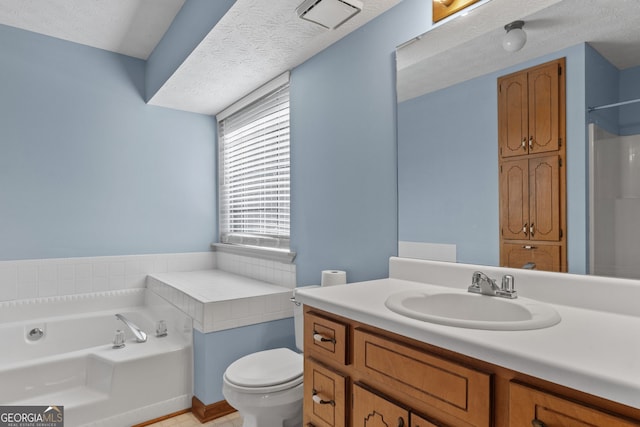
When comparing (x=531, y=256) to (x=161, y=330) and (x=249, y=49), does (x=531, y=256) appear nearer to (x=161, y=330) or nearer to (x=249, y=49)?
(x=249, y=49)

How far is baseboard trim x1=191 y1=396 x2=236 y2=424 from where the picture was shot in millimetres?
2219

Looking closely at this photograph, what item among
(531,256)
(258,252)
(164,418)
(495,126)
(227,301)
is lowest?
(164,418)

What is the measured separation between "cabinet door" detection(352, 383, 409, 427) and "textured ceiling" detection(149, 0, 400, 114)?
171cm

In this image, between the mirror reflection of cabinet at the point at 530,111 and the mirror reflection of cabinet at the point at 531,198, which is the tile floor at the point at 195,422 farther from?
the mirror reflection of cabinet at the point at 530,111

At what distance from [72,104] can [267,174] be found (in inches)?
66.0

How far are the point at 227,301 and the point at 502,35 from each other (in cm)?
193

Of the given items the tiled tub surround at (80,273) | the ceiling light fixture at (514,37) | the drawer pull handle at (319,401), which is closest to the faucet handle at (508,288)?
the drawer pull handle at (319,401)

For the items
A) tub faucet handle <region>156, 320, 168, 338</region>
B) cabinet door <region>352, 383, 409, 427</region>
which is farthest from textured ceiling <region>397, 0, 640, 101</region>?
tub faucet handle <region>156, 320, 168, 338</region>

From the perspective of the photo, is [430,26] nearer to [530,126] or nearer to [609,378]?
[530,126]

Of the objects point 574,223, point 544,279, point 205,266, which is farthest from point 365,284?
point 205,266

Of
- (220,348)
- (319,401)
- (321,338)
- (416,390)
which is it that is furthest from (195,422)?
(416,390)

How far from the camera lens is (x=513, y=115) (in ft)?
4.34

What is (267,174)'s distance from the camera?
9.78ft

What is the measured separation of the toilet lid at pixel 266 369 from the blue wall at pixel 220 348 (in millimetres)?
305
